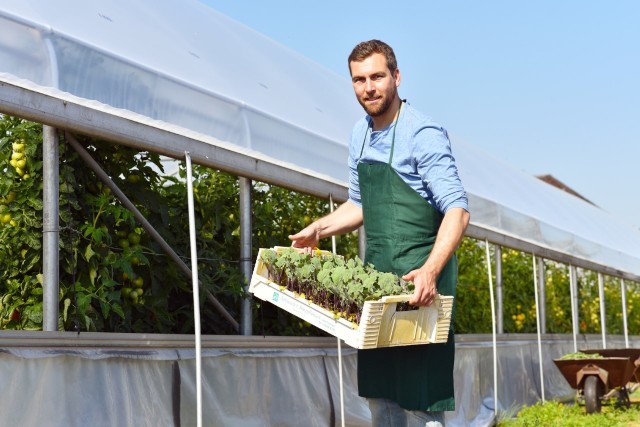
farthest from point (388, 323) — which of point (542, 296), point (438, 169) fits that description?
point (542, 296)

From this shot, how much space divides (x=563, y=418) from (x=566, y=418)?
0.02 m

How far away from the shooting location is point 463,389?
24.2 feet

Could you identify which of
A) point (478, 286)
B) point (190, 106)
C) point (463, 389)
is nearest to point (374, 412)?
point (190, 106)

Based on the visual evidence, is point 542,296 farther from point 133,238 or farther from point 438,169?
point 438,169

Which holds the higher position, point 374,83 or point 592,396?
point 374,83

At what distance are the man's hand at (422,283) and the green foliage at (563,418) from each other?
431cm

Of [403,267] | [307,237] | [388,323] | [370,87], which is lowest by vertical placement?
[388,323]

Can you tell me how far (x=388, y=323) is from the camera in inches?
103

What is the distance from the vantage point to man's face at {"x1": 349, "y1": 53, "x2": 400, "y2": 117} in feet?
8.89

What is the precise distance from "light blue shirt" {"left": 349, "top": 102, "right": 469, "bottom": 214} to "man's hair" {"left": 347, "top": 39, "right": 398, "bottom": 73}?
15cm

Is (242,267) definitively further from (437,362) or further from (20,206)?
(437,362)

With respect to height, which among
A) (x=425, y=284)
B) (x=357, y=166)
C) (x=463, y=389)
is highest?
(x=357, y=166)

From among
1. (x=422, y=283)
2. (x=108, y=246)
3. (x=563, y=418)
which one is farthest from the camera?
(x=563, y=418)

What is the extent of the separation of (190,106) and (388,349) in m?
1.62
